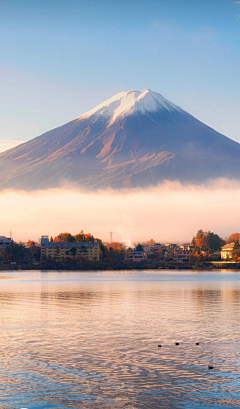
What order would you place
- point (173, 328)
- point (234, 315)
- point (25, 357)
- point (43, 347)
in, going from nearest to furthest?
point (25, 357) → point (43, 347) → point (173, 328) → point (234, 315)

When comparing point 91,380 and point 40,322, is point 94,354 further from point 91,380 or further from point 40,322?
point 40,322

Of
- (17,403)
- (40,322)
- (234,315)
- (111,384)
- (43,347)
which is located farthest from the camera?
(234,315)

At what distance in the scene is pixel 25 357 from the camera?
24547 millimetres

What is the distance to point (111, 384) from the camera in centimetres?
1952

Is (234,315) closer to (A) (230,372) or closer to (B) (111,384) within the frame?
(A) (230,372)

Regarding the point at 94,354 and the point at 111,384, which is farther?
the point at 94,354

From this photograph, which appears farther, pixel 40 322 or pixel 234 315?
pixel 234 315

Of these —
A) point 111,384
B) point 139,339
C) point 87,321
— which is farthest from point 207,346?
point 87,321

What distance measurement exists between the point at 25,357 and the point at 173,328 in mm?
12088

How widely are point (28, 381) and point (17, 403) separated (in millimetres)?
2759

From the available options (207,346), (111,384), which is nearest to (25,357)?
(111,384)

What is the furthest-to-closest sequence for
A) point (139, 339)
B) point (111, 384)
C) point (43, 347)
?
point (139, 339), point (43, 347), point (111, 384)

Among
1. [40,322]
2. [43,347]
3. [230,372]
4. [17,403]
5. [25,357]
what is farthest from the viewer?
[40,322]

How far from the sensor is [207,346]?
27266 mm
